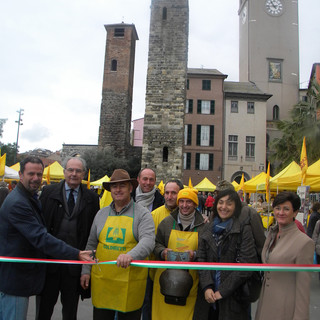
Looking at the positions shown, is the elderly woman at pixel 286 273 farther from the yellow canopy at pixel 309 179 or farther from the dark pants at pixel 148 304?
the yellow canopy at pixel 309 179

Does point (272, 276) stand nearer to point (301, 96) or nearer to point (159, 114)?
point (159, 114)

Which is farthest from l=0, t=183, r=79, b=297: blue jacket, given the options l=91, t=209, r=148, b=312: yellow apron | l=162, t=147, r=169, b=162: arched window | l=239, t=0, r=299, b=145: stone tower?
l=239, t=0, r=299, b=145: stone tower

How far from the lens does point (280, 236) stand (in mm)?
2758

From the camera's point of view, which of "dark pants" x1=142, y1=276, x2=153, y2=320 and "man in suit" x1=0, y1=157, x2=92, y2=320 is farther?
"dark pants" x1=142, y1=276, x2=153, y2=320

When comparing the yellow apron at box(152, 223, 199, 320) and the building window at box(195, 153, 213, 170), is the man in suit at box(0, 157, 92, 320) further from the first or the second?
the building window at box(195, 153, 213, 170)

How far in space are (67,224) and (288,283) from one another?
2.08 meters

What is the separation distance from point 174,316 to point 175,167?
1603cm

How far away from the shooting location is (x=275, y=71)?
35.5m

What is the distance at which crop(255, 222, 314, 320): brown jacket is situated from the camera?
95.8 inches

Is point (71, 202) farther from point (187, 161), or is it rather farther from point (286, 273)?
point (187, 161)

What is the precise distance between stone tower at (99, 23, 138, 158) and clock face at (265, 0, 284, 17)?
15105 millimetres

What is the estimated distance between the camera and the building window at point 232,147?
32688 mm

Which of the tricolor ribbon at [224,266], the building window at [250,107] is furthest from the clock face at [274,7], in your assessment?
the tricolor ribbon at [224,266]

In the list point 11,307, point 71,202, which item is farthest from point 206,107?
point 11,307
